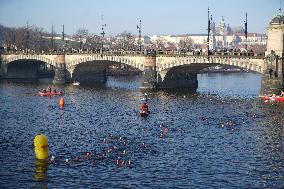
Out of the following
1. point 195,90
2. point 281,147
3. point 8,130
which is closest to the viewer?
point 281,147

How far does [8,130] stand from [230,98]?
4673cm

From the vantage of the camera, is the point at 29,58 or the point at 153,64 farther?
the point at 29,58

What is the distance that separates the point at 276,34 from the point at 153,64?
91.6ft

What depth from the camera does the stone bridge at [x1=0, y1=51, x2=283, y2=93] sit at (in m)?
96.1

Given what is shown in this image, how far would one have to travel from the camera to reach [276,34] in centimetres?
9300

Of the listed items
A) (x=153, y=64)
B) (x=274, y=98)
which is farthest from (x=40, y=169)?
(x=153, y=64)

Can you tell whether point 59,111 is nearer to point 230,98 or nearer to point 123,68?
point 230,98

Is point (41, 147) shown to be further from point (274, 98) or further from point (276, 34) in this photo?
point (276, 34)

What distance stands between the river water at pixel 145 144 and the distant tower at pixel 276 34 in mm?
10803

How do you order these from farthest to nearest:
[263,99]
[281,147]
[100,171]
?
1. [263,99]
2. [281,147]
3. [100,171]

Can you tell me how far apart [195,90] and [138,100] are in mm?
22286

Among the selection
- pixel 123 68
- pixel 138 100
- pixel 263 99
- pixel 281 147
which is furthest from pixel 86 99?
pixel 123 68

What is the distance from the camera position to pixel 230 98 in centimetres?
9562

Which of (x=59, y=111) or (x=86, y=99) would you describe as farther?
(x=86, y=99)
